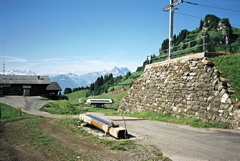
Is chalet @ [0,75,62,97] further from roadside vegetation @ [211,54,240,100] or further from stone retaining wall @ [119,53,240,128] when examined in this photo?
roadside vegetation @ [211,54,240,100]

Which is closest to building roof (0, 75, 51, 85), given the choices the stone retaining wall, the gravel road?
the stone retaining wall

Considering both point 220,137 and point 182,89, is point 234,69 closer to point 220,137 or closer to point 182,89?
point 182,89

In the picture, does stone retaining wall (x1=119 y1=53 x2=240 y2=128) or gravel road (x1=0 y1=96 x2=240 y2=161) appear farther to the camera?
stone retaining wall (x1=119 y1=53 x2=240 y2=128)

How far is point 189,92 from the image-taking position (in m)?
14.6

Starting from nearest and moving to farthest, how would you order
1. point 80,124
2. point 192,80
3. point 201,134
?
point 201,134, point 80,124, point 192,80

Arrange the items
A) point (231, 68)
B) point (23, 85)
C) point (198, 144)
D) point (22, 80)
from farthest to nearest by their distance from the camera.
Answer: point (22, 80) → point (23, 85) → point (231, 68) → point (198, 144)

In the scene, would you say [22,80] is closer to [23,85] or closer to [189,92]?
[23,85]

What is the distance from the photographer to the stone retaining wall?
11750 millimetres

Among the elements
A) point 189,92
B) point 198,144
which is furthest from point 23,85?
point 198,144

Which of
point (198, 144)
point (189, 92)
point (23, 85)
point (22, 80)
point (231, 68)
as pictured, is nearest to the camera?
point (198, 144)

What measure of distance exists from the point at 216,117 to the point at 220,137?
323 centimetres

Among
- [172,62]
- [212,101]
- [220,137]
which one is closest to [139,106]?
[172,62]

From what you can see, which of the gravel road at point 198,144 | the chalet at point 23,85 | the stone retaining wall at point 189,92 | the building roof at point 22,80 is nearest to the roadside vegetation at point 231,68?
the stone retaining wall at point 189,92

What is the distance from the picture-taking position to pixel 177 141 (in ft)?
27.0
